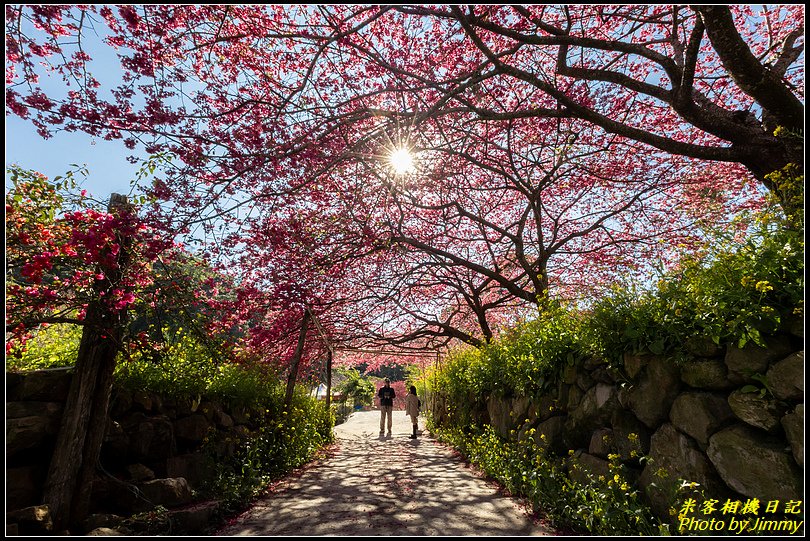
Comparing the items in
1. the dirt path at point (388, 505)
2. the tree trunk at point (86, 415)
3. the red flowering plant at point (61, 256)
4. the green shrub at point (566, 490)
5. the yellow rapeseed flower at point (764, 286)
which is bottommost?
the dirt path at point (388, 505)

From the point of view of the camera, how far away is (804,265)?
2156 mm

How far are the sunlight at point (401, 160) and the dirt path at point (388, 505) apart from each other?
14.8ft

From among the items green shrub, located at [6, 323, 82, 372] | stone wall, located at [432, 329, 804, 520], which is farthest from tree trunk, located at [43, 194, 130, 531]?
stone wall, located at [432, 329, 804, 520]

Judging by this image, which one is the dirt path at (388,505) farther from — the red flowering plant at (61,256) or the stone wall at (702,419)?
the red flowering plant at (61,256)

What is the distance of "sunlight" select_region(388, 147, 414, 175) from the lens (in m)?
5.23

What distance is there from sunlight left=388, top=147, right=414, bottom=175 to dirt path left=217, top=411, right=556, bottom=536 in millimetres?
Result: 4515

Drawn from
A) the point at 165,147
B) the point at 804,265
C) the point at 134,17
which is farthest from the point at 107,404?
the point at 804,265

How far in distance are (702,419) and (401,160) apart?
4536 mm

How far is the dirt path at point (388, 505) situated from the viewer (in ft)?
12.2

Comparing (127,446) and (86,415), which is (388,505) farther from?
(86,415)

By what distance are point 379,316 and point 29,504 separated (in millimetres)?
8937

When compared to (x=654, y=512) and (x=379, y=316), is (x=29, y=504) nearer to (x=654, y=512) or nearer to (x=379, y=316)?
(x=654, y=512)

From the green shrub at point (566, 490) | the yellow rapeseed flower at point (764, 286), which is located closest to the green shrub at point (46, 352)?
the green shrub at point (566, 490)

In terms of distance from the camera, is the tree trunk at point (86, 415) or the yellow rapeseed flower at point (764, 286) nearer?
the yellow rapeseed flower at point (764, 286)
